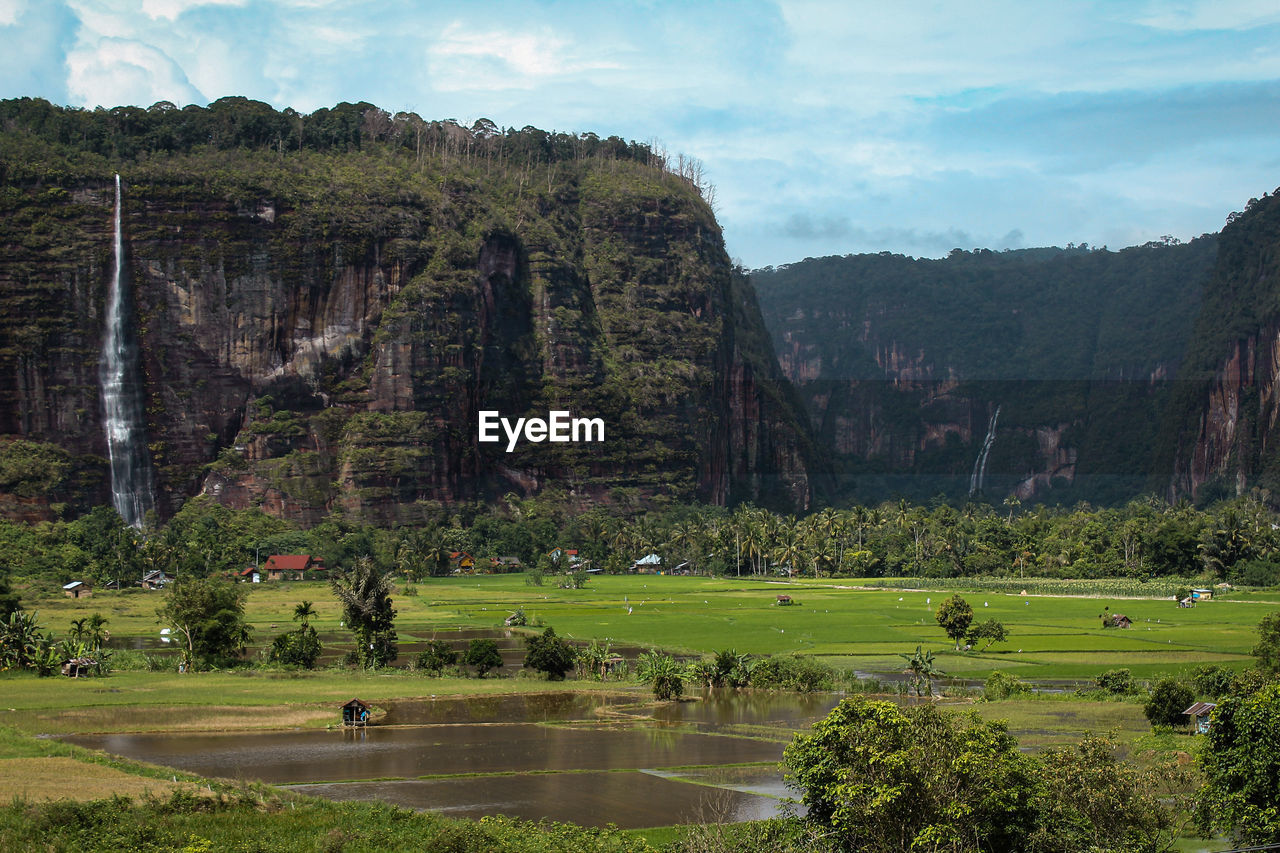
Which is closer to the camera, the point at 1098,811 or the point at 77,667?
the point at 1098,811

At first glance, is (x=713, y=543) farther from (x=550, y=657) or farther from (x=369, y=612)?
(x=550, y=657)

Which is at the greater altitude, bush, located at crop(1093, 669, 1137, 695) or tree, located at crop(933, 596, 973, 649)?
tree, located at crop(933, 596, 973, 649)

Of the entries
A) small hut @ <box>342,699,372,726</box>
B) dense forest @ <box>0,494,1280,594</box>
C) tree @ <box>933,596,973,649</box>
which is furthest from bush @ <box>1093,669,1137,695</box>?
dense forest @ <box>0,494,1280,594</box>

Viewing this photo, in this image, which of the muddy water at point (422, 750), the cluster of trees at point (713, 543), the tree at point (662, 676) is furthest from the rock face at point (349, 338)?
the muddy water at point (422, 750)

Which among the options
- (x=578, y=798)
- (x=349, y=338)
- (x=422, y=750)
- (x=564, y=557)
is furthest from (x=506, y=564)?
(x=578, y=798)

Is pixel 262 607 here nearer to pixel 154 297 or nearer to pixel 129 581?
pixel 129 581

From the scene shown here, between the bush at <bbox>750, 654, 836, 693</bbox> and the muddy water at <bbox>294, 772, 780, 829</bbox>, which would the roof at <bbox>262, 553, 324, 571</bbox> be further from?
the muddy water at <bbox>294, 772, 780, 829</bbox>

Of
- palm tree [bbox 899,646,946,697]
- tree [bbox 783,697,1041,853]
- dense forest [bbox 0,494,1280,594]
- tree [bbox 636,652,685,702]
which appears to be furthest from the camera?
dense forest [bbox 0,494,1280,594]
